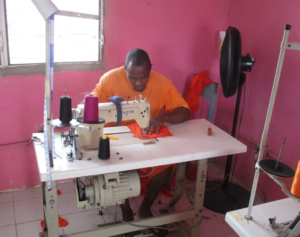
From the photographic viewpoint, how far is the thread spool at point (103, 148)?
1.46m

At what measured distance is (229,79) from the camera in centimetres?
209

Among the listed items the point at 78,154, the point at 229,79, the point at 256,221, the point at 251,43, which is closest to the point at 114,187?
the point at 78,154

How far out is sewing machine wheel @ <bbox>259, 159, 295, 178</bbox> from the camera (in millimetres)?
957

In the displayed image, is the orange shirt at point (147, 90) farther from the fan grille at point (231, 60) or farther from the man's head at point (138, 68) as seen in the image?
the fan grille at point (231, 60)

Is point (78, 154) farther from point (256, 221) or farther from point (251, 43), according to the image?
point (251, 43)

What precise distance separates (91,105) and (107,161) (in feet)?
0.99

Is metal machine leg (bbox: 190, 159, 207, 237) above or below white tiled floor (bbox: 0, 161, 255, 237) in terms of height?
above

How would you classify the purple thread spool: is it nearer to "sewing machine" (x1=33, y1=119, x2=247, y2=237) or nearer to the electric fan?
"sewing machine" (x1=33, y1=119, x2=247, y2=237)

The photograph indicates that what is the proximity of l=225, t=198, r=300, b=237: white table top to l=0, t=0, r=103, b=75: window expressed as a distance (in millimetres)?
1851

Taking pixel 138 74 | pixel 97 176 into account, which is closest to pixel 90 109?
pixel 97 176

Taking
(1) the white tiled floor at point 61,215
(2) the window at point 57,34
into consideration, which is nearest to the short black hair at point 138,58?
(2) the window at point 57,34

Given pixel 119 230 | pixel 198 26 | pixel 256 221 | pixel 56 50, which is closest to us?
pixel 256 221

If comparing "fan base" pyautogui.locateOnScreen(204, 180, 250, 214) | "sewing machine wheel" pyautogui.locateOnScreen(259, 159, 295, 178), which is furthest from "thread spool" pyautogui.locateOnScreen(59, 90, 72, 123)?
"fan base" pyautogui.locateOnScreen(204, 180, 250, 214)

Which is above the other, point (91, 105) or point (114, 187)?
point (91, 105)
